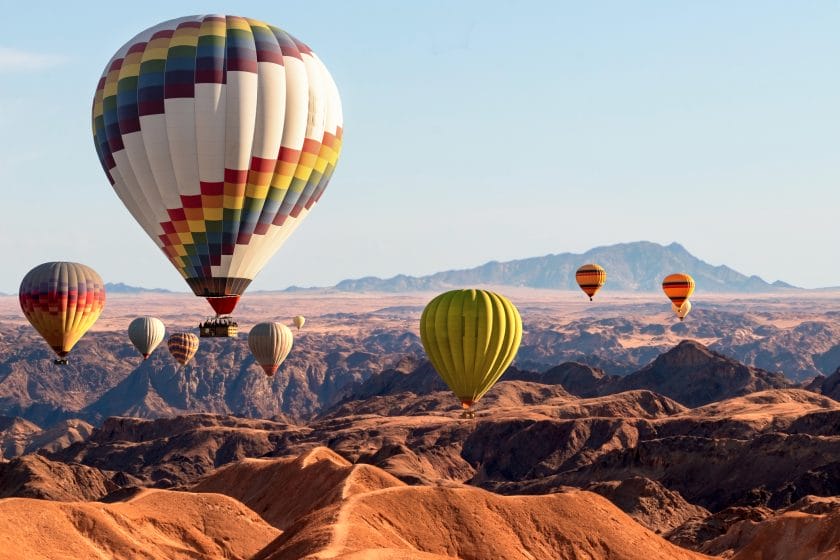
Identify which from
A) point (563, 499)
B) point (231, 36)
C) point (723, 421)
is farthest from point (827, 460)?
point (231, 36)

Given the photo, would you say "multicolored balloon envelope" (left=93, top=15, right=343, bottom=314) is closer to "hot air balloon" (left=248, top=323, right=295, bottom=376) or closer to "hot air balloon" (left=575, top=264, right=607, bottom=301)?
"hot air balloon" (left=248, top=323, right=295, bottom=376)

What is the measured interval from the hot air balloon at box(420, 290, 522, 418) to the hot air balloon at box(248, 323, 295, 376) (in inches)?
2875

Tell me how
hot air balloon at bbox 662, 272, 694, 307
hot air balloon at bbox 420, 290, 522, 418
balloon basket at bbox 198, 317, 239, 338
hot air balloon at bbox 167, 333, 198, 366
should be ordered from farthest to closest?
hot air balloon at bbox 167, 333, 198, 366 < hot air balloon at bbox 662, 272, 694, 307 < hot air balloon at bbox 420, 290, 522, 418 < balloon basket at bbox 198, 317, 239, 338

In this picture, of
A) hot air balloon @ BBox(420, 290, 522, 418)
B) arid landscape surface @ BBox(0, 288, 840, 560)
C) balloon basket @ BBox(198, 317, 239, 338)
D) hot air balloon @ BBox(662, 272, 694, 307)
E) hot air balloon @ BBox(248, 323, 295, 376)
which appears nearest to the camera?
balloon basket @ BBox(198, 317, 239, 338)

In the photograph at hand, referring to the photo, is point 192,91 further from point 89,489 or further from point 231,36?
point 89,489

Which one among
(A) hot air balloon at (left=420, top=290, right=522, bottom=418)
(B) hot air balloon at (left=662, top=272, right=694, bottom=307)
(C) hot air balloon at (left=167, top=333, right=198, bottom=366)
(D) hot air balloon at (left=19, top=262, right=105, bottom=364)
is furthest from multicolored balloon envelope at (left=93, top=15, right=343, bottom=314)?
(C) hot air balloon at (left=167, top=333, right=198, bottom=366)

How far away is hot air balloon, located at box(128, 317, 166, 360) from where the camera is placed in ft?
543

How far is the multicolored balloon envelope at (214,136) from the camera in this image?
69500 millimetres

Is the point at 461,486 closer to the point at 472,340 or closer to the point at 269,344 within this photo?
the point at 472,340

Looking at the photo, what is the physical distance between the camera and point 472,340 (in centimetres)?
8031

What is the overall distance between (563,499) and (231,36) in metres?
35.1

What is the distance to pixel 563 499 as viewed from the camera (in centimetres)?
8581

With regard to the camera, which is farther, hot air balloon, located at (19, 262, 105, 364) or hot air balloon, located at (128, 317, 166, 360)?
hot air balloon, located at (128, 317, 166, 360)

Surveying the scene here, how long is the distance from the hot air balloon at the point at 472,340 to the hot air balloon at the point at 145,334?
89632mm
